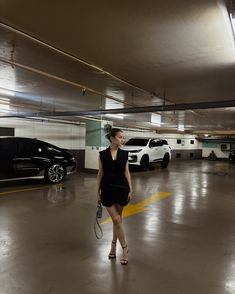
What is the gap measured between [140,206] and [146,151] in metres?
6.47

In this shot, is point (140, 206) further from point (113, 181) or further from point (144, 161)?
point (144, 161)

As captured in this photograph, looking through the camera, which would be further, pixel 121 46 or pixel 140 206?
pixel 140 206

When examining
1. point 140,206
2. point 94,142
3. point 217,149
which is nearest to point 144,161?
point 94,142

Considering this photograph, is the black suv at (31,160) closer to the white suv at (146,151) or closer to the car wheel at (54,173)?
the car wheel at (54,173)

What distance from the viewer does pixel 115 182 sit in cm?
276

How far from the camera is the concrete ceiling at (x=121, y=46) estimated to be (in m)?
2.51

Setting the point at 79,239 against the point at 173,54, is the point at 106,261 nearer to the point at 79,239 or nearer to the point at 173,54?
the point at 79,239

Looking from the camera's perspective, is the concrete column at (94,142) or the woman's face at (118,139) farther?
the concrete column at (94,142)

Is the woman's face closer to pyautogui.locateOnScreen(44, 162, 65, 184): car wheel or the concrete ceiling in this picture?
the concrete ceiling

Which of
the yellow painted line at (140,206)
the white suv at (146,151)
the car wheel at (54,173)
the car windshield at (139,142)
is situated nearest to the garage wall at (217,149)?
the white suv at (146,151)

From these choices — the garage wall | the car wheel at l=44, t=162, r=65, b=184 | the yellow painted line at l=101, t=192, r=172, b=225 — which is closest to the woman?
the yellow painted line at l=101, t=192, r=172, b=225

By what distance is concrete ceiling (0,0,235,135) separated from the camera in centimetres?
251

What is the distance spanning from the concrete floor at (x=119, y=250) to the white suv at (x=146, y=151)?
5.47 m

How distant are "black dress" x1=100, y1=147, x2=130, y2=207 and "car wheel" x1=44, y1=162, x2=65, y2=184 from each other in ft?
17.4
